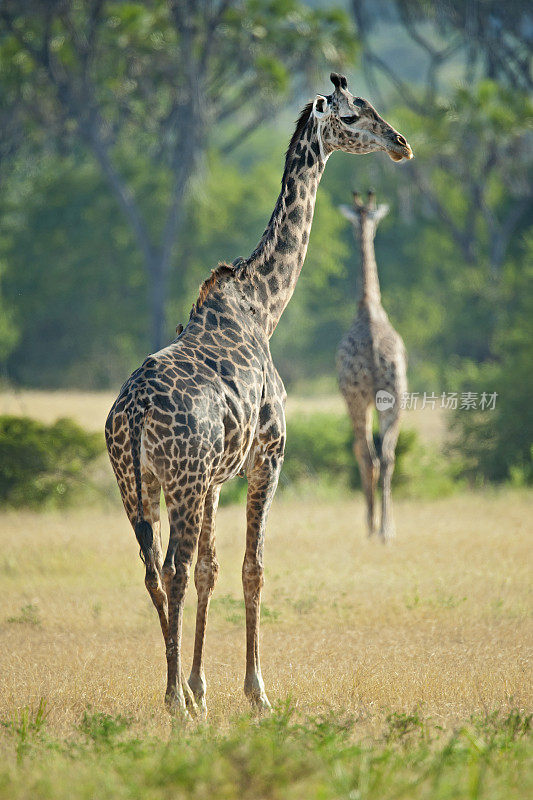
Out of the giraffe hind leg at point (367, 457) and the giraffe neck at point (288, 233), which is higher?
the giraffe neck at point (288, 233)

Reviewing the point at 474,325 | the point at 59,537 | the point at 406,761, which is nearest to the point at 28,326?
the point at 474,325

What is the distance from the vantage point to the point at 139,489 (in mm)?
5215

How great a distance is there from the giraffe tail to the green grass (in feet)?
3.13

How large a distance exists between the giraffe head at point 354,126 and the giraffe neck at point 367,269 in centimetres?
566

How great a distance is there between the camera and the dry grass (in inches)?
240

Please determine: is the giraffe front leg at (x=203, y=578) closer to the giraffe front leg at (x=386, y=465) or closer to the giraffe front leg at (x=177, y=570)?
the giraffe front leg at (x=177, y=570)

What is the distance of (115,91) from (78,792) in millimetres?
29697

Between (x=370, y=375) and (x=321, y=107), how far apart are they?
5356 millimetres

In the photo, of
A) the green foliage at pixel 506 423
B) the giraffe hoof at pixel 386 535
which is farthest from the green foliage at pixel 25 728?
the green foliage at pixel 506 423

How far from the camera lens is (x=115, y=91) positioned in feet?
101

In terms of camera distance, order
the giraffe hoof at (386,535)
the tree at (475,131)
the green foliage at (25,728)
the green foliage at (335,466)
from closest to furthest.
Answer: the green foliage at (25,728)
the giraffe hoof at (386,535)
the green foliage at (335,466)
the tree at (475,131)

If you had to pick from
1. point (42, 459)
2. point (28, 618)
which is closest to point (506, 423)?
point (42, 459)

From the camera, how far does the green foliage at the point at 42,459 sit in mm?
13102

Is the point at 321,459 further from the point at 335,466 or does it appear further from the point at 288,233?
the point at 288,233
